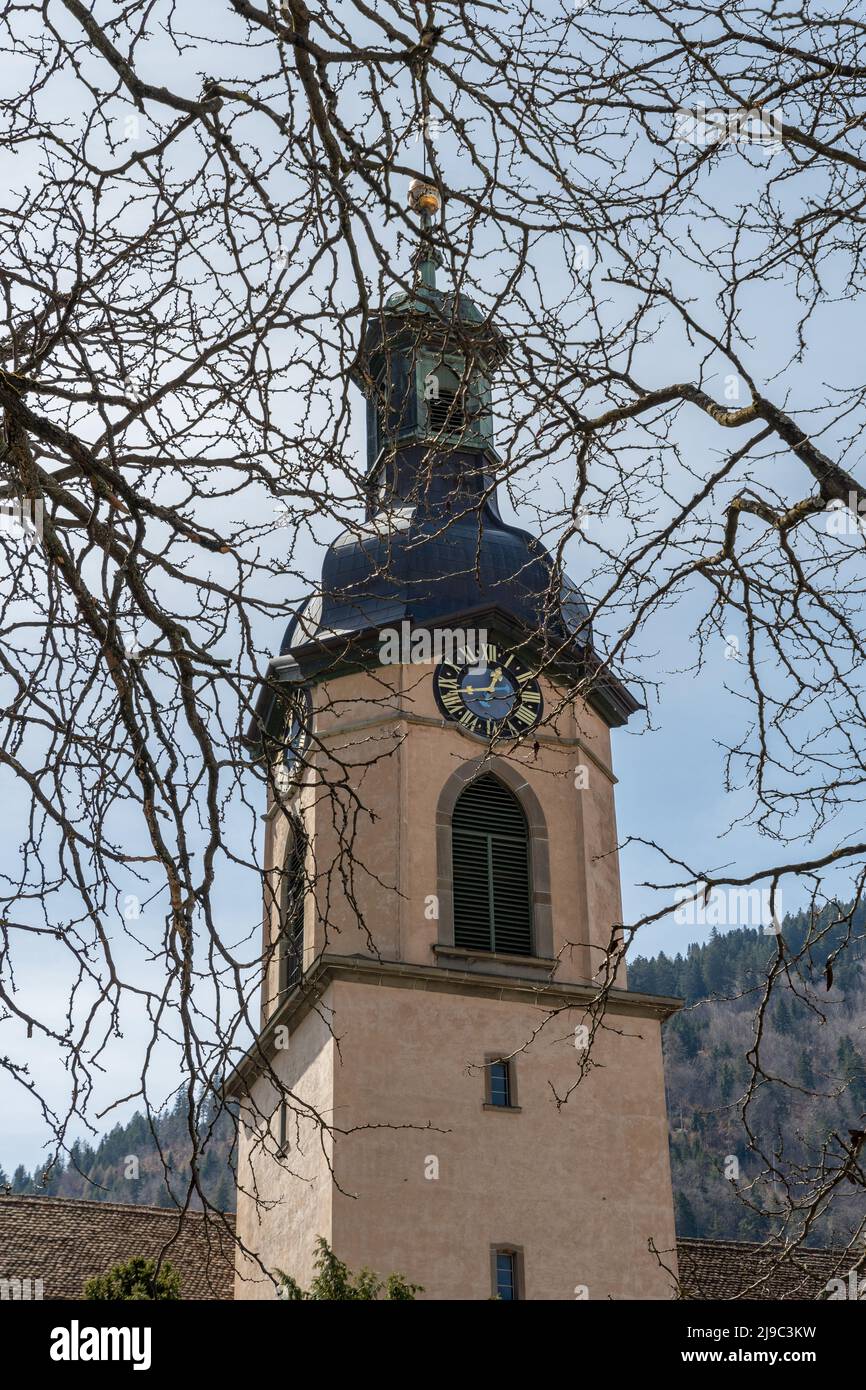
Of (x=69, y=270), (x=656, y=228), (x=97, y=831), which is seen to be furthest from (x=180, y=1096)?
(x=656, y=228)

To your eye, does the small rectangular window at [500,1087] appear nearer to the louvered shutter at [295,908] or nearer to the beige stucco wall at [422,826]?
the beige stucco wall at [422,826]

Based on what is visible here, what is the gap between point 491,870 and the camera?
2238 cm

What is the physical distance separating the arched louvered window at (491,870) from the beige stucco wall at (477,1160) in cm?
81

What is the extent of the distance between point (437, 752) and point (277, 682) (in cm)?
1653

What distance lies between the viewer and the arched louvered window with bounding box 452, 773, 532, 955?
22.0 metres

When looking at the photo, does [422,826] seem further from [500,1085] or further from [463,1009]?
[500,1085]

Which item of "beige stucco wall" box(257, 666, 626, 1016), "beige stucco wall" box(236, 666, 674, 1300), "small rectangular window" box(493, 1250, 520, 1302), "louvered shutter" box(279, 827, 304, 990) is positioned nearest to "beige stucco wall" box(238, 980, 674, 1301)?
"beige stucco wall" box(236, 666, 674, 1300)

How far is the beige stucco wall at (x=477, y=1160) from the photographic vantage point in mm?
19938

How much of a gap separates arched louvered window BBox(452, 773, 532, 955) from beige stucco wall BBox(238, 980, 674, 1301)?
81 cm

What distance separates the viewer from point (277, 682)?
614cm

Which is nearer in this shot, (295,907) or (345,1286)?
(295,907)

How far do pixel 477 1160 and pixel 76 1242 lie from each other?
7131 mm

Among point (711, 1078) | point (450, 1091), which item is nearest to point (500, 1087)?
point (450, 1091)
